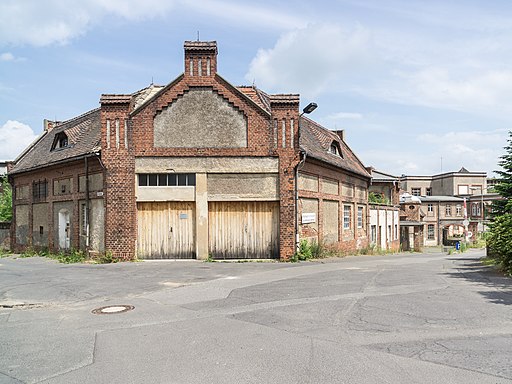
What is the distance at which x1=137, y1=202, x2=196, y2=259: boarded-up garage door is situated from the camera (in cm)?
1944

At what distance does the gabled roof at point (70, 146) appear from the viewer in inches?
862

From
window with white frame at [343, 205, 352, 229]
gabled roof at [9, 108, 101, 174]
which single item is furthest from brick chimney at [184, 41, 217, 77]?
window with white frame at [343, 205, 352, 229]

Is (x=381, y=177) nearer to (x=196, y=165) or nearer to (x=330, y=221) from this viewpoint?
(x=330, y=221)

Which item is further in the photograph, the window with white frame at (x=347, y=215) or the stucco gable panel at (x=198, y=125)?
the window with white frame at (x=347, y=215)

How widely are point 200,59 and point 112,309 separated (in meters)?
12.9

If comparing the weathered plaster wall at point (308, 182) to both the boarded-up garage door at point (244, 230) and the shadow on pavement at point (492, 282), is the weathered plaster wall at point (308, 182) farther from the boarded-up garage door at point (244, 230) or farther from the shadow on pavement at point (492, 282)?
the shadow on pavement at point (492, 282)

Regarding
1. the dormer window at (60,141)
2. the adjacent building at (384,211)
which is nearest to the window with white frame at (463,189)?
the adjacent building at (384,211)

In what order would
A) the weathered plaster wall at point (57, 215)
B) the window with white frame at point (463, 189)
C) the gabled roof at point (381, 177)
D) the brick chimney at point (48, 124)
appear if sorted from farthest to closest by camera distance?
the window with white frame at point (463, 189) < the gabled roof at point (381, 177) < the brick chimney at point (48, 124) < the weathered plaster wall at point (57, 215)

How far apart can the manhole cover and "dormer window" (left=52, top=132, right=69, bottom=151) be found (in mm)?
16617

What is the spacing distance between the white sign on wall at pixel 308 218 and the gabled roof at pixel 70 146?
→ 30.7 ft

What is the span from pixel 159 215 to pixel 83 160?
16.2ft

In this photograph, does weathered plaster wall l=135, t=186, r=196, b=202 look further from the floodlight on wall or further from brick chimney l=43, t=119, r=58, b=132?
brick chimney l=43, t=119, r=58, b=132

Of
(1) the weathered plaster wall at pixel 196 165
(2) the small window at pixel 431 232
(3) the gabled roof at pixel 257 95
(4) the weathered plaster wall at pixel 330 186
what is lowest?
(2) the small window at pixel 431 232

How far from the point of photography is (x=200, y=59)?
Answer: 19719 mm
